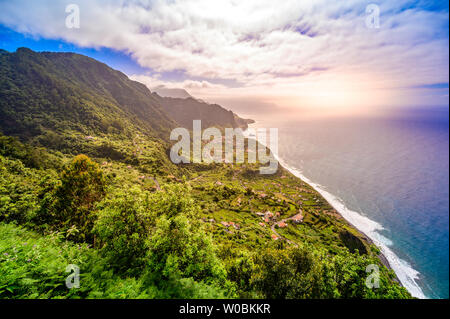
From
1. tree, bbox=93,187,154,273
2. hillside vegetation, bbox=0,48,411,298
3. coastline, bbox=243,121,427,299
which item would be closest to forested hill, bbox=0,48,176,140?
hillside vegetation, bbox=0,48,411,298

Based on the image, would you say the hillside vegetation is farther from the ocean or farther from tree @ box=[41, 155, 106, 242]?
the ocean

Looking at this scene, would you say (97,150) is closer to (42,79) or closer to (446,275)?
(42,79)

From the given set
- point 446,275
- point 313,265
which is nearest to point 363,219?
point 446,275

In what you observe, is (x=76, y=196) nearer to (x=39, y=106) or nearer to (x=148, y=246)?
(x=148, y=246)

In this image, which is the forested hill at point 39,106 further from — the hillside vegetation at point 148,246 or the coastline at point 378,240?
the coastline at point 378,240

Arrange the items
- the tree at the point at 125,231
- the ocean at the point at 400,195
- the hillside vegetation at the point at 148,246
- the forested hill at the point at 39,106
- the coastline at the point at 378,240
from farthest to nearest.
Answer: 1. the forested hill at the point at 39,106
2. the ocean at the point at 400,195
3. the coastline at the point at 378,240
4. the tree at the point at 125,231
5. the hillside vegetation at the point at 148,246

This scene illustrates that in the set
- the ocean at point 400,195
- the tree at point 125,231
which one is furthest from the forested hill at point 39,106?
the ocean at point 400,195

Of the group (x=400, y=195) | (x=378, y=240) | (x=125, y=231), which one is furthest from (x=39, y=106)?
(x=400, y=195)
